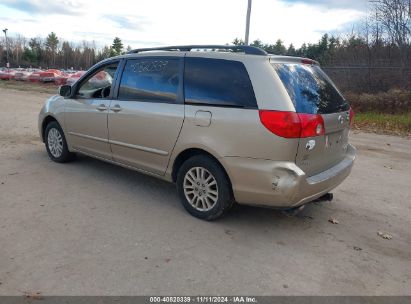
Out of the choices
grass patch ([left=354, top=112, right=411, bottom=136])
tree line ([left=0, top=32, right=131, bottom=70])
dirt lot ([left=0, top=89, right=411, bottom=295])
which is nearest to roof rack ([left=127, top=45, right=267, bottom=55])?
dirt lot ([left=0, top=89, right=411, bottom=295])

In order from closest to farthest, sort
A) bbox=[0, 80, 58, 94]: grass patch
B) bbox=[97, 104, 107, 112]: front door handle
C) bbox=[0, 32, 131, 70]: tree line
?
1. bbox=[97, 104, 107, 112]: front door handle
2. bbox=[0, 80, 58, 94]: grass patch
3. bbox=[0, 32, 131, 70]: tree line

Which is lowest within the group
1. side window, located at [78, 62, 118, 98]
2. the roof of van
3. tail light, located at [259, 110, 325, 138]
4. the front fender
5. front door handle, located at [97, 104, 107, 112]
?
the front fender

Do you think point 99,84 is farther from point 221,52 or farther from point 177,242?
point 177,242

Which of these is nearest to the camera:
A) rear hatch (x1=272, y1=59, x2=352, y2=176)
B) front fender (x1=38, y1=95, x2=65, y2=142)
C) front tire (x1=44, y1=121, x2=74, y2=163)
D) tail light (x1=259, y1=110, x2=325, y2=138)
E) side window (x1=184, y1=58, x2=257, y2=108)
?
tail light (x1=259, y1=110, x2=325, y2=138)

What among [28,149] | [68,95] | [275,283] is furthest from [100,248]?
[28,149]

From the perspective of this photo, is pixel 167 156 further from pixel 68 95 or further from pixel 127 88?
pixel 68 95

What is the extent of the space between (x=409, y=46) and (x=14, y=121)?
15951 mm

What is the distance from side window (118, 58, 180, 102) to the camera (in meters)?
4.67

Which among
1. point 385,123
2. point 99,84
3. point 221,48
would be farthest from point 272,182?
point 385,123

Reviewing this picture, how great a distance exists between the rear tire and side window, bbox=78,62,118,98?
71.3 inches

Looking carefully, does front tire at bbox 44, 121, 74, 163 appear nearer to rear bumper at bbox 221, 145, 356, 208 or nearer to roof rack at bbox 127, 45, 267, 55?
roof rack at bbox 127, 45, 267, 55

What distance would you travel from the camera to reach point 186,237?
4.04m

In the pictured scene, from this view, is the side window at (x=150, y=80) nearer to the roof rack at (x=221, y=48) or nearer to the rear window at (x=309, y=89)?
the roof rack at (x=221, y=48)

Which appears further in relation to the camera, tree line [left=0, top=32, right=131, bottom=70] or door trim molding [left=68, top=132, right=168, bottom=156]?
tree line [left=0, top=32, right=131, bottom=70]
